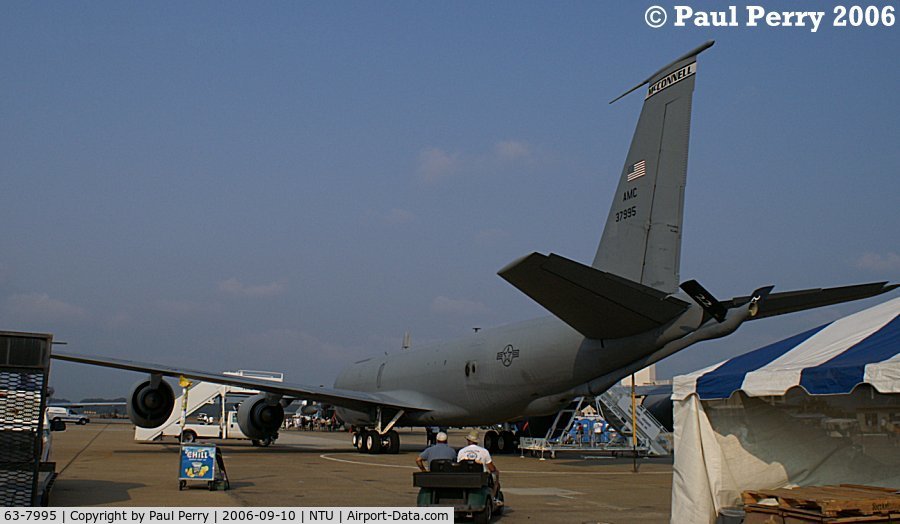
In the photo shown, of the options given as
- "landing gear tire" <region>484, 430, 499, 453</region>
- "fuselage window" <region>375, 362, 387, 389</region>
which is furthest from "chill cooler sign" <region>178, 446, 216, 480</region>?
"fuselage window" <region>375, 362, 387, 389</region>

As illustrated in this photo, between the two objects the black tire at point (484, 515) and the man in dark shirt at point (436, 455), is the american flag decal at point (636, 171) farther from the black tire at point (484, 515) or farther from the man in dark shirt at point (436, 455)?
the black tire at point (484, 515)

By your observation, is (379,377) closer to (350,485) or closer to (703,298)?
(350,485)

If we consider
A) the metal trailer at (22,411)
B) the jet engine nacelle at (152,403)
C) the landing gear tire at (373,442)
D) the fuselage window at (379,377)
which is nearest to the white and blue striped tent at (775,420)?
the metal trailer at (22,411)

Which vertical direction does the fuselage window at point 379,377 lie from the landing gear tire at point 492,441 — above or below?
above

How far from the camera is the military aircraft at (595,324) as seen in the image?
1235 cm

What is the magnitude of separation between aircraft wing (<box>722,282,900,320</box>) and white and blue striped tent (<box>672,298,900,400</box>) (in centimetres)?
257

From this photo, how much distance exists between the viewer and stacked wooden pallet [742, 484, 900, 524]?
659 centimetres

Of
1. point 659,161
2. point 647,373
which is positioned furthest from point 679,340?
point 647,373

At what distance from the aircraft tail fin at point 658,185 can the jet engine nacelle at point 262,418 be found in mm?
14564

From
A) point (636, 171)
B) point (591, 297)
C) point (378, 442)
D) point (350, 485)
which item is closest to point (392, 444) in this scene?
point (378, 442)

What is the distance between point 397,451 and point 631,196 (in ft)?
40.0

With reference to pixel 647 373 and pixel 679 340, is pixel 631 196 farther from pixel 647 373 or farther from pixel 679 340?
pixel 647 373

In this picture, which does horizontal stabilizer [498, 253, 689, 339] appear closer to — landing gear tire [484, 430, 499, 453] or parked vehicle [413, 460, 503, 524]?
parked vehicle [413, 460, 503, 524]

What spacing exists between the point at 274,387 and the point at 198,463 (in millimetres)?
11364
